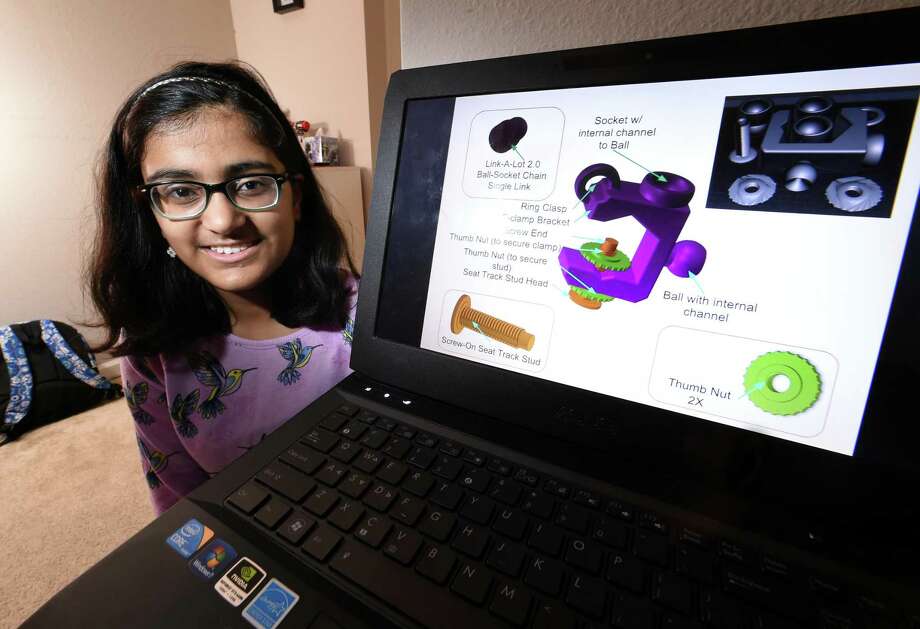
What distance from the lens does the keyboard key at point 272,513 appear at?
267 millimetres

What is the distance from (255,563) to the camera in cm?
24

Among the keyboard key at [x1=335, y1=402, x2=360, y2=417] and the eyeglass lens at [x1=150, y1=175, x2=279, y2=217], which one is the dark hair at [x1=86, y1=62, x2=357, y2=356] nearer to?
the eyeglass lens at [x1=150, y1=175, x2=279, y2=217]

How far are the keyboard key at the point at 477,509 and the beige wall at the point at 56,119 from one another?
170 cm

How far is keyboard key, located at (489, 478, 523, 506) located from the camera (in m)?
0.28

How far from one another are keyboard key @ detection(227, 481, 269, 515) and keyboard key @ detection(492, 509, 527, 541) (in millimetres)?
166

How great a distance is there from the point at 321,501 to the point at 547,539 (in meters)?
0.16

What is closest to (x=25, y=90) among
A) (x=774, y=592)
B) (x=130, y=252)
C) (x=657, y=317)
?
(x=130, y=252)

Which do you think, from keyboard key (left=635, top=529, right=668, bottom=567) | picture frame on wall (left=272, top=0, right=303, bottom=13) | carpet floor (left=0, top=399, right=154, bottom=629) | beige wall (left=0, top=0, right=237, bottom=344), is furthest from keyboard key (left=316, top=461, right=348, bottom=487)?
picture frame on wall (left=272, top=0, right=303, bottom=13)

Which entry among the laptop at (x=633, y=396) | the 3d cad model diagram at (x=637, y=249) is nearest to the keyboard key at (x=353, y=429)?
the laptop at (x=633, y=396)

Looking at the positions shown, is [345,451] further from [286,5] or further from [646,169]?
[286,5]

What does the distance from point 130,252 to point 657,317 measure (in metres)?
0.67

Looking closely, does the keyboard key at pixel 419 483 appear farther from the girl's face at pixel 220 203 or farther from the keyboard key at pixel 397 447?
the girl's face at pixel 220 203

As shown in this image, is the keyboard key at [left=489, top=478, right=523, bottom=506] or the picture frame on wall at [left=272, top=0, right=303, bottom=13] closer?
the keyboard key at [left=489, top=478, right=523, bottom=506]

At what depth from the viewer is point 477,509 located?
0.89 ft
